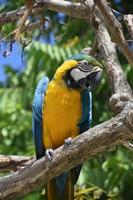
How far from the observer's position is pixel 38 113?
2.97m

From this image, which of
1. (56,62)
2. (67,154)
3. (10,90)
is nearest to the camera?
(67,154)

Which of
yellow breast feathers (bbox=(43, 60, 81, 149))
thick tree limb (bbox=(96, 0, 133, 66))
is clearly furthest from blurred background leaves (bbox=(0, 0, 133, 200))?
thick tree limb (bbox=(96, 0, 133, 66))

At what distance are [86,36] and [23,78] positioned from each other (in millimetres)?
821

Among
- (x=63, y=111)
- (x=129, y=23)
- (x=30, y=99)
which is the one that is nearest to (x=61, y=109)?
(x=63, y=111)

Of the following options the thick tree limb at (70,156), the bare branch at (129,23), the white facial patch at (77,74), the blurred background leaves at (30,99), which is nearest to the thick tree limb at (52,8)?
the bare branch at (129,23)

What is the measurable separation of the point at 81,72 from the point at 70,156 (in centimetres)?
56

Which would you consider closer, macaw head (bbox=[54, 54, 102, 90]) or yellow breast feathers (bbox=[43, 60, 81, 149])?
macaw head (bbox=[54, 54, 102, 90])

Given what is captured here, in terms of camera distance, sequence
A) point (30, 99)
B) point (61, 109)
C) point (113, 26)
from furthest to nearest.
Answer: point (30, 99) < point (61, 109) < point (113, 26)

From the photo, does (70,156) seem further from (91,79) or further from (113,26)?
(113,26)

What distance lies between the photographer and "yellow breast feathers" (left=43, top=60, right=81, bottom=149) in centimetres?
292

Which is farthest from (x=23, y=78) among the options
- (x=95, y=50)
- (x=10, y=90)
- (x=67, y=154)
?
(x=67, y=154)

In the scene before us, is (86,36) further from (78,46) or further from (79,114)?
(79,114)

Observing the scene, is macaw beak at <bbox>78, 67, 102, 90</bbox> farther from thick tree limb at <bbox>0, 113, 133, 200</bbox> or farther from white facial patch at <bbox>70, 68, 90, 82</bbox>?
thick tree limb at <bbox>0, 113, 133, 200</bbox>

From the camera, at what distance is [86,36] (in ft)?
16.6
